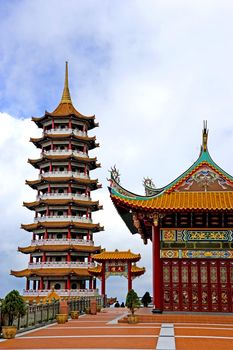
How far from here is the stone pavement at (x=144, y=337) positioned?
12.6 m

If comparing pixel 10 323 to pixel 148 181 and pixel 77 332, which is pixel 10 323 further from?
pixel 148 181

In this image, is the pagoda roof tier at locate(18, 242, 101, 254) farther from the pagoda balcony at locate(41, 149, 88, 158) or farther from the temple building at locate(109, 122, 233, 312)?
the temple building at locate(109, 122, 233, 312)

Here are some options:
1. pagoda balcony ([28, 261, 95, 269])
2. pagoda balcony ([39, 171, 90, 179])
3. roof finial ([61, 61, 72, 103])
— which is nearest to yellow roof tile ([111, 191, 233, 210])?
pagoda balcony ([28, 261, 95, 269])

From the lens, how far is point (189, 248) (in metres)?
21.2

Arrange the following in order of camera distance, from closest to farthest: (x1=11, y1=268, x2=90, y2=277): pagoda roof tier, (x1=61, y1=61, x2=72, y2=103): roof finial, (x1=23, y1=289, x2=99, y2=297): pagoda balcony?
1. (x1=23, y1=289, x2=99, y2=297): pagoda balcony
2. (x1=11, y1=268, x2=90, y2=277): pagoda roof tier
3. (x1=61, y1=61, x2=72, y2=103): roof finial

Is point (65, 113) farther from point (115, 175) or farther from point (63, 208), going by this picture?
point (115, 175)

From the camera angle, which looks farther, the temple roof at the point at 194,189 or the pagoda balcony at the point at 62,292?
the pagoda balcony at the point at 62,292

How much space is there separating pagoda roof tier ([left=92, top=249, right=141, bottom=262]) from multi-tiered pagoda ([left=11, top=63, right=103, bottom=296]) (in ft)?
25.5

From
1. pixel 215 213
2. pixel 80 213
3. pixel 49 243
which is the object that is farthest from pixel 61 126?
pixel 215 213

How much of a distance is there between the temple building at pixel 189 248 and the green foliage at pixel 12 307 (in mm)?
6692

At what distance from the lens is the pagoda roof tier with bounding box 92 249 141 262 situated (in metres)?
41.1

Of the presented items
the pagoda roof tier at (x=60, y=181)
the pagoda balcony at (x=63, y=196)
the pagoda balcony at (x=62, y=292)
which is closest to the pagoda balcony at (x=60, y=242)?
the pagoda balcony at (x=63, y=196)

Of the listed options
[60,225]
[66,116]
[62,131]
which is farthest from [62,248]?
[66,116]

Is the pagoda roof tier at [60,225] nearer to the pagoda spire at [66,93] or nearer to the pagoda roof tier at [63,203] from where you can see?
the pagoda roof tier at [63,203]
